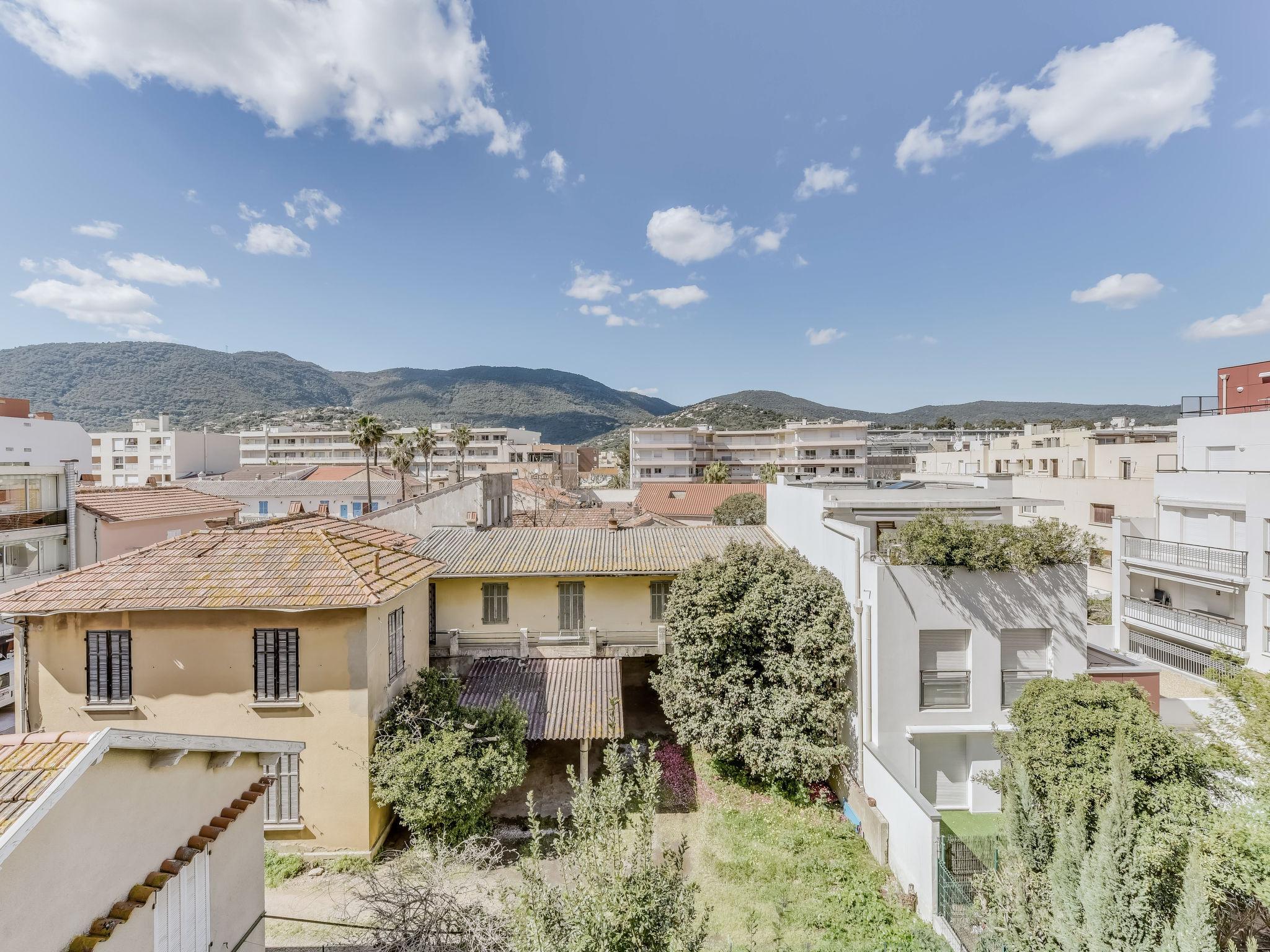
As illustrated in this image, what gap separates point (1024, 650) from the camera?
13.6 metres

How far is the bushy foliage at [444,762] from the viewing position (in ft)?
37.8

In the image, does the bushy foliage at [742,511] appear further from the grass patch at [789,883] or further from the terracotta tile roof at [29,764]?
the terracotta tile roof at [29,764]

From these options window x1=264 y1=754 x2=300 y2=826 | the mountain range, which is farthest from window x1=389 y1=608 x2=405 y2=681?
the mountain range

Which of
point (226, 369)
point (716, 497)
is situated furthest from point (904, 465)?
point (226, 369)

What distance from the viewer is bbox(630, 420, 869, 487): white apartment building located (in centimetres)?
8706

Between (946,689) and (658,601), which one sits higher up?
(658,601)

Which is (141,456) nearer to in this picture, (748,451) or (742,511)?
(742,511)

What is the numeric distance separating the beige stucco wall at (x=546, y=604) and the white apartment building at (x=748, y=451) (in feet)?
215

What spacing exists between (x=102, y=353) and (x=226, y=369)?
103 feet

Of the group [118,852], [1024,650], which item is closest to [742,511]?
[1024,650]

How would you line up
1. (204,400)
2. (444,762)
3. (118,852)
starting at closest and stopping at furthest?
(118,852)
(444,762)
(204,400)

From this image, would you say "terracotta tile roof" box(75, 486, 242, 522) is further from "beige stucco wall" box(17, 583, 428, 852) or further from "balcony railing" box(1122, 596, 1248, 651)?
"balcony railing" box(1122, 596, 1248, 651)

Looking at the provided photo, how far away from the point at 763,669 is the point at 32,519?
96.0ft

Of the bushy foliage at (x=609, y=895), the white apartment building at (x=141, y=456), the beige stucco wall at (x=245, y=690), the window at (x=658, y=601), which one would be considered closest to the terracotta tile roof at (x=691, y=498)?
the window at (x=658, y=601)
